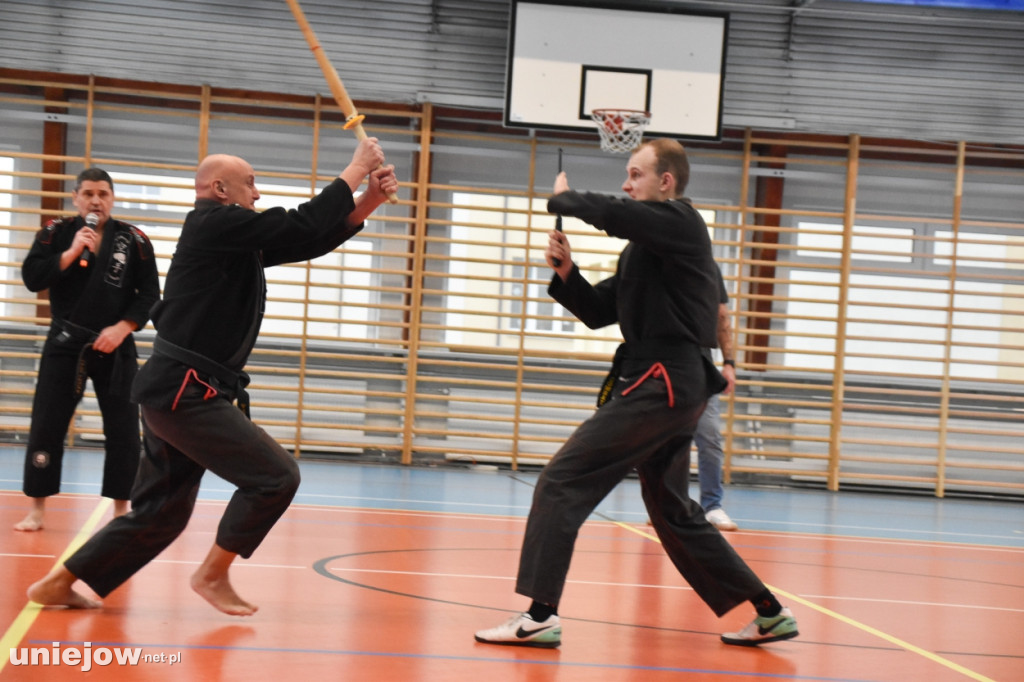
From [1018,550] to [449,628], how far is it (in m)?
4.59

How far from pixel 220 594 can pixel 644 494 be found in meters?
1.43

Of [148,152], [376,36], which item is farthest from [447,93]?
[148,152]

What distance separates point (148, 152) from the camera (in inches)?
372

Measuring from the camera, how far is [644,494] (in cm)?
347

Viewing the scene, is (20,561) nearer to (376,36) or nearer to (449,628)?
(449,628)

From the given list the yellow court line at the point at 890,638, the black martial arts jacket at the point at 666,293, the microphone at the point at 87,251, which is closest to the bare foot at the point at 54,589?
the black martial arts jacket at the point at 666,293

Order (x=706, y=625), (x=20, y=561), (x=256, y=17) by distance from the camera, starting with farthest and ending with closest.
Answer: (x=256, y=17), (x=20, y=561), (x=706, y=625)

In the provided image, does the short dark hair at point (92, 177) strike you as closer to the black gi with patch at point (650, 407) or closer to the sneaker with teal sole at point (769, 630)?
the black gi with patch at point (650, 407)

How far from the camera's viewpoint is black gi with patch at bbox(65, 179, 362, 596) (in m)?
3.18

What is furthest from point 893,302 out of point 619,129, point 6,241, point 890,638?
point 6,241

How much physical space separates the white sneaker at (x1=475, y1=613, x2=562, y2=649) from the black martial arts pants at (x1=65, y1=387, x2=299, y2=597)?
778mm

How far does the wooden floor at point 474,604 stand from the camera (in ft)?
9.59

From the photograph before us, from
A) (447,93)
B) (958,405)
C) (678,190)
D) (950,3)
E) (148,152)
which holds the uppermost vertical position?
(950,3)

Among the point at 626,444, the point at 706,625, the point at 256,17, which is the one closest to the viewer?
the point at 626,444
